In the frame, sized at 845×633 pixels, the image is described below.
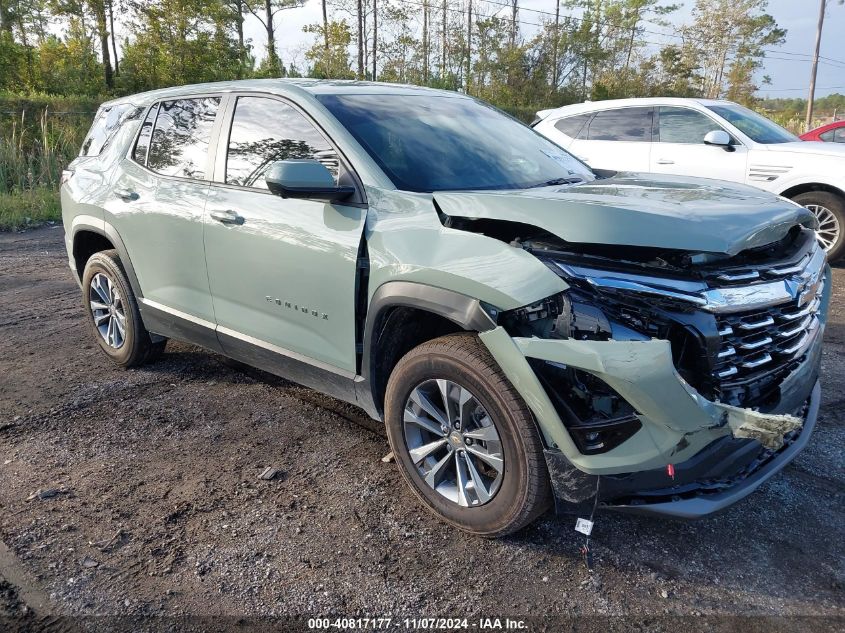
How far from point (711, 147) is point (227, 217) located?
245 inches

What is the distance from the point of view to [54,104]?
652 inches

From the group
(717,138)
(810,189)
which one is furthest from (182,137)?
(810,189)

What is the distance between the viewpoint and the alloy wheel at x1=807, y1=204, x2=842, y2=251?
23.1 ft

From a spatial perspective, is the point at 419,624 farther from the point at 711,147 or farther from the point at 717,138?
the point at 711,147

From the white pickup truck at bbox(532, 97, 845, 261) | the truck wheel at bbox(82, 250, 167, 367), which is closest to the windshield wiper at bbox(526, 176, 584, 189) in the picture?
the truck wheel at bbox(82, 250, 167, 367)

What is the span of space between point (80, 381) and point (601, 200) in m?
3.59

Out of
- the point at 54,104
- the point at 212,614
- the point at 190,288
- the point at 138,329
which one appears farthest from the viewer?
the point at 54,104

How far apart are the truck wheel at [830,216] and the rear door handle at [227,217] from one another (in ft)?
20.9

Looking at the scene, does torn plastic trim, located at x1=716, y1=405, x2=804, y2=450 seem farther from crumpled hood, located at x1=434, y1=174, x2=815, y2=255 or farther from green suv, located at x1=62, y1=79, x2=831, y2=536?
crumpled hood, located at x1=434, y1=174, x2=815, y2=255

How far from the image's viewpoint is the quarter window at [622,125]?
8.04m

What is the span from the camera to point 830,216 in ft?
23.2

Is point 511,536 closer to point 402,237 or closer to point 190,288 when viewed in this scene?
point 402,237

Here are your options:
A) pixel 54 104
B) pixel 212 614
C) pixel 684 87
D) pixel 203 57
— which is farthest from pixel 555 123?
pixel 684 87

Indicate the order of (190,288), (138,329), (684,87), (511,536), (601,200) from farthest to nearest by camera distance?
(684,87) → (138,329) → (190,288) → (511,536) → (601,200)
